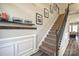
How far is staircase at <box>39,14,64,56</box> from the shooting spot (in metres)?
1.77

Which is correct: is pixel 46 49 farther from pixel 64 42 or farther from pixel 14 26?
pixel 14 26

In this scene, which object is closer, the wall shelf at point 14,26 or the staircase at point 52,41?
the wall shelf at point 14,26

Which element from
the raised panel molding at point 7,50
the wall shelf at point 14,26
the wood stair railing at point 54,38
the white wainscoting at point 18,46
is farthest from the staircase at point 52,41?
the raised panel molding at point 7,50

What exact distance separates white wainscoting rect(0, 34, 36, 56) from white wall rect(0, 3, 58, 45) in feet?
0.23

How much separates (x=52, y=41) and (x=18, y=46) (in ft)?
1.79

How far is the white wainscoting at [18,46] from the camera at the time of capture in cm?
163

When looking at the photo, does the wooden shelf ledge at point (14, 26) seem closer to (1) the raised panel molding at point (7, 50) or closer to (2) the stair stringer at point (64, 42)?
(1) the raised panel molding at point (7, 50)

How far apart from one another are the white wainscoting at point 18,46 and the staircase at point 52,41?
17cm

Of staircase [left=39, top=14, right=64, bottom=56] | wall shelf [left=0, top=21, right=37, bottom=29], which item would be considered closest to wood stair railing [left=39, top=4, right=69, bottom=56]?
staircase [left=39, top=14, right=64, bottom=56]

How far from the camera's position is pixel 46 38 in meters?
1.82

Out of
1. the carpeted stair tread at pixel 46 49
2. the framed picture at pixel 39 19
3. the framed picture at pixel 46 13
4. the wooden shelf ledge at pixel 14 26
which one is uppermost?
the framed picture at pixel 46 13

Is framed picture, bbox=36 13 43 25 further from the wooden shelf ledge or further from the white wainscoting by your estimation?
the white wainscoting

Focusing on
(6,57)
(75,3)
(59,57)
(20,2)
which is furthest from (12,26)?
(75,3)

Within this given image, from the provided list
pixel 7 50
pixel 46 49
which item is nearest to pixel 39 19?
pixel 46 49
